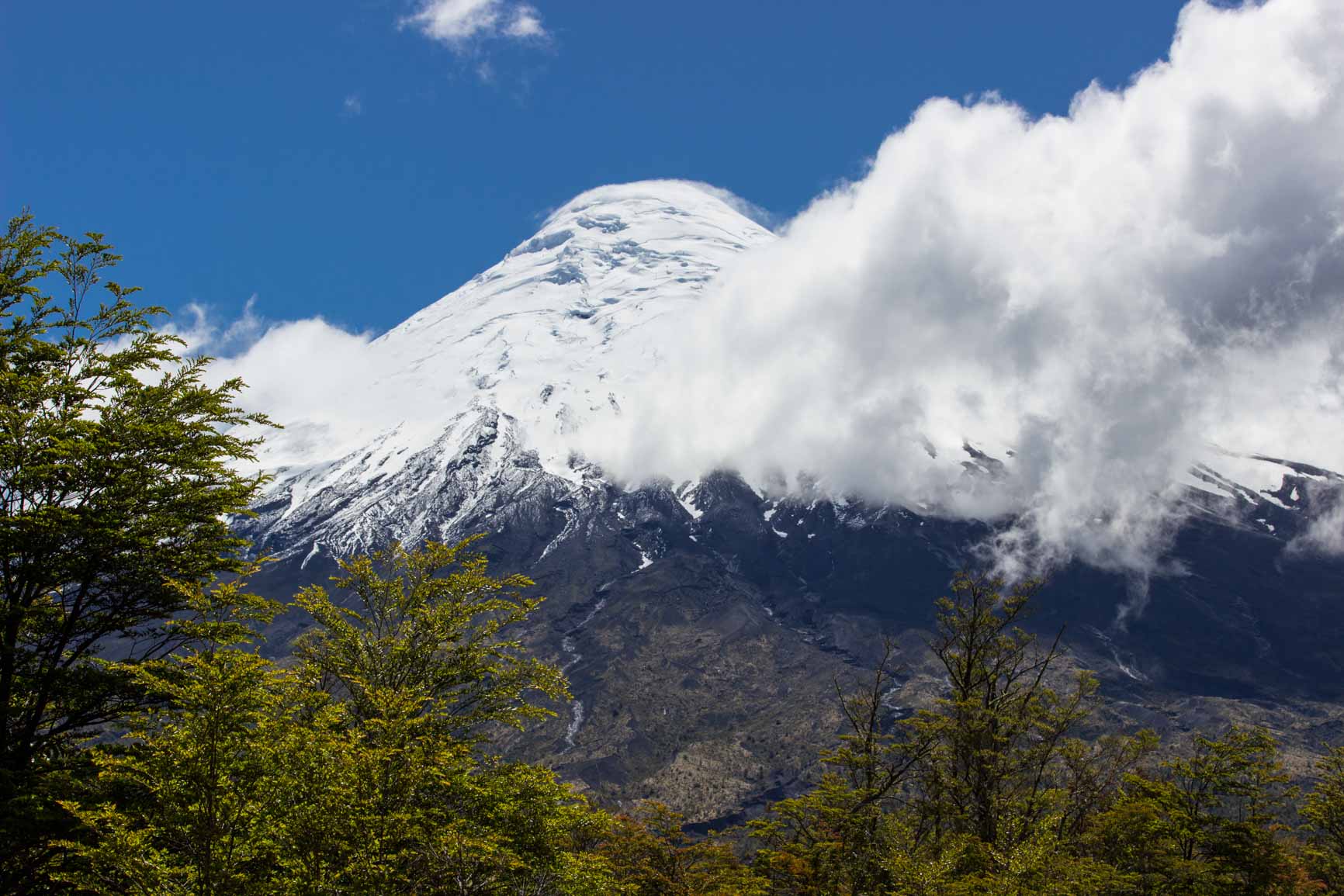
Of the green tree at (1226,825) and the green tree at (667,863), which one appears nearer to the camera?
the green tree at (1226,825)

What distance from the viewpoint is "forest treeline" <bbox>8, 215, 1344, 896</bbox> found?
697 inches

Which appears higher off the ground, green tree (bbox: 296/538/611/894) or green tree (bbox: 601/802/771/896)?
green tree (bbox: 296/538/611/894)

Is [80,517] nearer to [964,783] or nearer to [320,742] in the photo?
[320,742]

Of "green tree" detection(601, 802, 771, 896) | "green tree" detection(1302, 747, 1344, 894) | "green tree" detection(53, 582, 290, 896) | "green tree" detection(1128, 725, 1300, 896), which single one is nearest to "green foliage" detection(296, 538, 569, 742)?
"green tree" detection(53, 582, 290, 896)

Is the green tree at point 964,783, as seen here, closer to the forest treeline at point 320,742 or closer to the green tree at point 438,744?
the forest treeline at point 320,742

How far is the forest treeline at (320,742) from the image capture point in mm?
17703

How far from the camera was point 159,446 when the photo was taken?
22719mm

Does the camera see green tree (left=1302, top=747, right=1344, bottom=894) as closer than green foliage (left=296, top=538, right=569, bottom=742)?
No

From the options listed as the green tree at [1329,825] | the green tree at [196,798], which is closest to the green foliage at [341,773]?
the green tree at [196,798]

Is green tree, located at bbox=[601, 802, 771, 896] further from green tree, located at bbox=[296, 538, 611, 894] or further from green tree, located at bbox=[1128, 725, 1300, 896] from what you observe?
green tree, located at bbox=[1128, 725, 1300, 896]

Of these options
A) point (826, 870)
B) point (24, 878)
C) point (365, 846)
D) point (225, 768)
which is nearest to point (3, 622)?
point (24, 878)

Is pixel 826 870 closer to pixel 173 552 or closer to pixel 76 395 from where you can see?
pixel 173 552

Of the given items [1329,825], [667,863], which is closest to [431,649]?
[667,863]

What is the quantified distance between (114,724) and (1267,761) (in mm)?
36213
